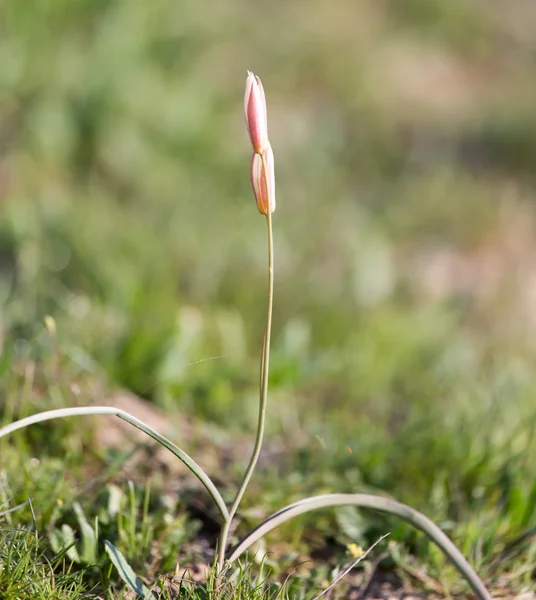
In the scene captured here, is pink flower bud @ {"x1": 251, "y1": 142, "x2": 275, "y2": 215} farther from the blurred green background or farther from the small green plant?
the blurred green background

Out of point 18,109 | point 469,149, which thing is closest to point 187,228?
point 18,109

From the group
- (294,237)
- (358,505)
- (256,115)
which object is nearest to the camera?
(256,115)

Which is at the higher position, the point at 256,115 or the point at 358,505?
the point at 256,115

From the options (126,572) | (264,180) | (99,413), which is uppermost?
(264,180)

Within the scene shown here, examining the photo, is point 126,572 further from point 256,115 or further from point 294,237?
point 294,237

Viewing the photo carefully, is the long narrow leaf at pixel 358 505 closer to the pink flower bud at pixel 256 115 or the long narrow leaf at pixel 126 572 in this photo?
the long narrow leaf at pixel 126 572

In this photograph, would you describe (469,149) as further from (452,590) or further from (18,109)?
(452,590)

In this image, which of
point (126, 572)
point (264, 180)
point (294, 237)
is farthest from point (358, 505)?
point (294, 237)
